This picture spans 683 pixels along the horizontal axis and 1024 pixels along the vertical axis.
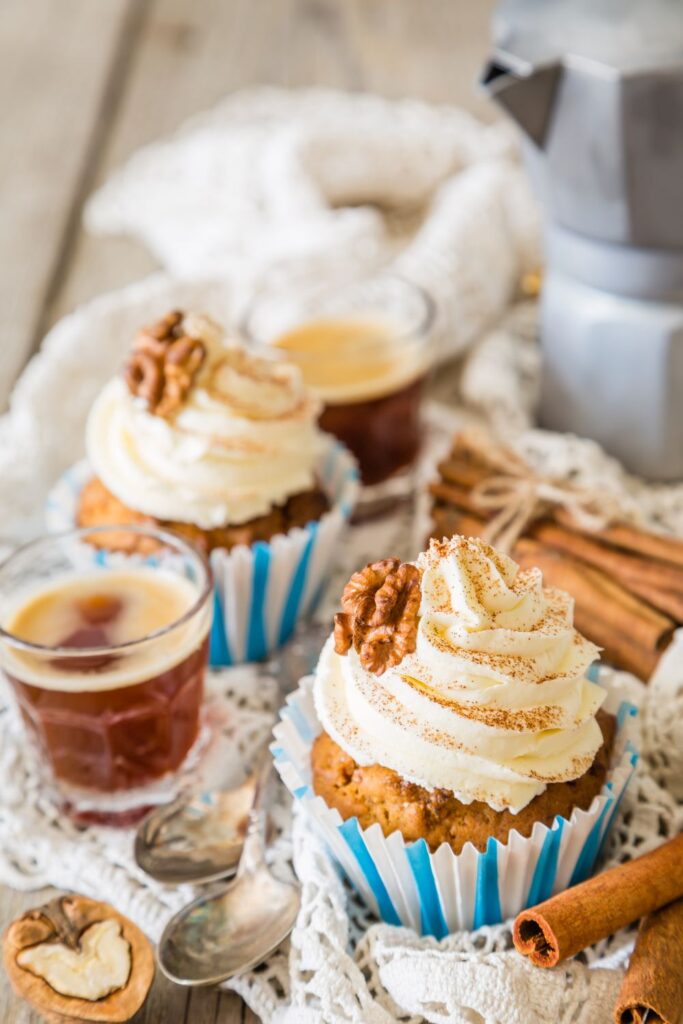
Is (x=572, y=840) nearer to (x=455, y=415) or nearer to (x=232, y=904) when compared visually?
(x=232, y=904)

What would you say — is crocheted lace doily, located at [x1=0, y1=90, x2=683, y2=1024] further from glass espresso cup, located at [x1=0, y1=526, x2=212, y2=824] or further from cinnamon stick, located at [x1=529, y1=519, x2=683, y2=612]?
cinnamon stick, located at [x1=529, y1=519, x2=683, y2=612]

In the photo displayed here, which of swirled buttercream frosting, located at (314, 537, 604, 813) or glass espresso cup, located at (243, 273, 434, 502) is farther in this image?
glass espresso cup, located at (243, 273, 434, 502)

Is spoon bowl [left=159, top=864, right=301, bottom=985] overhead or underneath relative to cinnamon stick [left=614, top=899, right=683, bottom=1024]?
underneath

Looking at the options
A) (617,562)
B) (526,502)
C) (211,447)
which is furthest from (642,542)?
(211,447)

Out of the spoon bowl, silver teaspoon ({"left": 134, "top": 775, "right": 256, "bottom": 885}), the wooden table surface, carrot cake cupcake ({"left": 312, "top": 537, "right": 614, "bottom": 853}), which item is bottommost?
silver teaspoon ({"left": 134, "top": 775, "right": 256, "bottom": 885})

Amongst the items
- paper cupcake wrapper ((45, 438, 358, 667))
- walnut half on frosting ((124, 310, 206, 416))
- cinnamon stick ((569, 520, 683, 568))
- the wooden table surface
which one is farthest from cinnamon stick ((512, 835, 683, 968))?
the wooden table surface

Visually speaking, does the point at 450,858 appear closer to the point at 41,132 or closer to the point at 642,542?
the point at 642,542

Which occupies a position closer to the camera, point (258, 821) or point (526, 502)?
point (258, 821)
